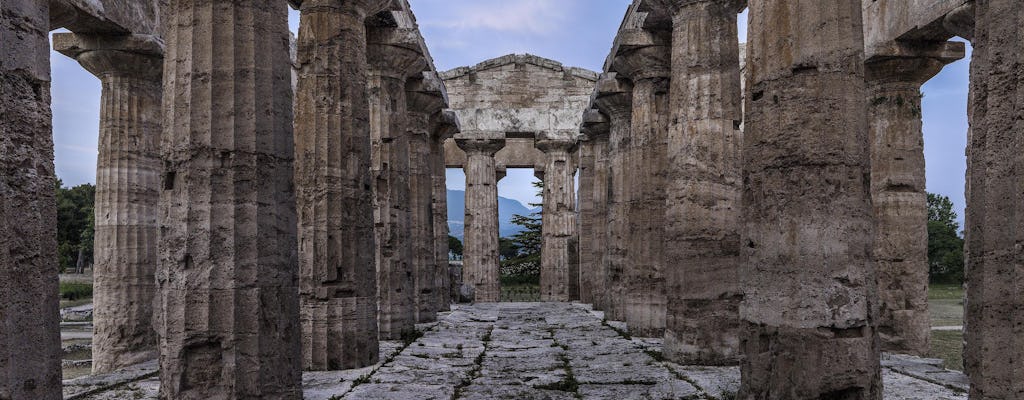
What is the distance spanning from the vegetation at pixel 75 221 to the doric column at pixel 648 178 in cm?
3236

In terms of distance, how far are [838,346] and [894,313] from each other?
7209mm

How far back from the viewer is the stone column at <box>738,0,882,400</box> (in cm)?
529

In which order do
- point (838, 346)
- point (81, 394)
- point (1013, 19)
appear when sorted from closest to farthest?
point (1013, 19), point (838, 346), point (81, 394)

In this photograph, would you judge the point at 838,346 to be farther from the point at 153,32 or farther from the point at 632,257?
the point at 153,32

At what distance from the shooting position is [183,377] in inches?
226

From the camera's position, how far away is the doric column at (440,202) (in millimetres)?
18781

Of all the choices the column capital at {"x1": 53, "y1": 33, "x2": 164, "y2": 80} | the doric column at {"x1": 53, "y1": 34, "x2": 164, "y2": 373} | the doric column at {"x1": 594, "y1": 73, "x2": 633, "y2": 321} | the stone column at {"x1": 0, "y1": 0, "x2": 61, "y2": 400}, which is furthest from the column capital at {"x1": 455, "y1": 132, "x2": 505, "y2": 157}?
the stone column at {"x1": 0, "y1": 0, "x2": 61, "y2": 400}

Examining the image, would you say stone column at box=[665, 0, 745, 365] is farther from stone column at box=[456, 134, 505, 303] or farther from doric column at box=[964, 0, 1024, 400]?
stone column at box=[456, 134, 505, 303]

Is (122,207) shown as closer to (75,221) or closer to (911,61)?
(911,61)

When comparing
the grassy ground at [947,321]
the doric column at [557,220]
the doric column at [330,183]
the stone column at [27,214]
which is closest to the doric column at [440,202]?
the doric column at [557,220]

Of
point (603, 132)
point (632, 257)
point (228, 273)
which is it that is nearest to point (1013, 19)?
point (228, 273)

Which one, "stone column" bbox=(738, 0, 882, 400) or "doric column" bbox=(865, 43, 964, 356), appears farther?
"doric column" bbox=(865, 43, 964, 356)

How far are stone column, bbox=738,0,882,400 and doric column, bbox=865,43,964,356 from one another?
6.70m

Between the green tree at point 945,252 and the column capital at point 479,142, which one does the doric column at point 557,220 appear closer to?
the column capital at point 479,142
